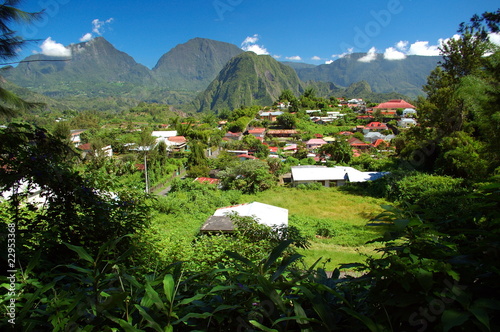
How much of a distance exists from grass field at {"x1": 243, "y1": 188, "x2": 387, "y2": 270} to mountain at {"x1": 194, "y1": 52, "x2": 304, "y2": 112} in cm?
11517

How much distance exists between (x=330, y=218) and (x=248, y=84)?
464ft

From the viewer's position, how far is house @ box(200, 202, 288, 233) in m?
7.26

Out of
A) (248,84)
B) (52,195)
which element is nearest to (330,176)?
(52,195)

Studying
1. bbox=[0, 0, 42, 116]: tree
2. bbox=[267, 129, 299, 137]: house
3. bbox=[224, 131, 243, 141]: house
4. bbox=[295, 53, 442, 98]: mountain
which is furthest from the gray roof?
bbox=[295, 53, 442, 98]: mountain

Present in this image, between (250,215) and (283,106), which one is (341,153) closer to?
(250,215)

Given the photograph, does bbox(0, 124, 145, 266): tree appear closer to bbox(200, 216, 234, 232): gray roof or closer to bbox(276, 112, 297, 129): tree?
bbox(200, 216, 234, 232): gray roof

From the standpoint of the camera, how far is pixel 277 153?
2695 centimetres

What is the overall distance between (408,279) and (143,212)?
252 centimetres

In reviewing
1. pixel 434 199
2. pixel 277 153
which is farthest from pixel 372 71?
pixel 434 199

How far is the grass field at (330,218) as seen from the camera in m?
7.18

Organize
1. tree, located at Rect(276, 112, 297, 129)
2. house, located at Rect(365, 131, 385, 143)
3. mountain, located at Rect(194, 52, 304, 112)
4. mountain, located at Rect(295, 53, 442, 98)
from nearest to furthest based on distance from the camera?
house, located at Rect(365, 131, 385, 143)
tree, located at Rect(276, 112, 297, 129)
mountain, located at Rect(194, 52, 304, 112)
mountain, located at Rect(295, 53, 442, 98)

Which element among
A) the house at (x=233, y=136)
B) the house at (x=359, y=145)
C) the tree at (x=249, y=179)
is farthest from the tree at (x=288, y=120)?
the tree at (x=249, y=179)

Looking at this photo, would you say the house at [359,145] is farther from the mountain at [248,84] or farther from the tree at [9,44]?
the mountain at [248,84]

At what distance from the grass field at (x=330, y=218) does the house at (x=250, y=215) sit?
89 cm
